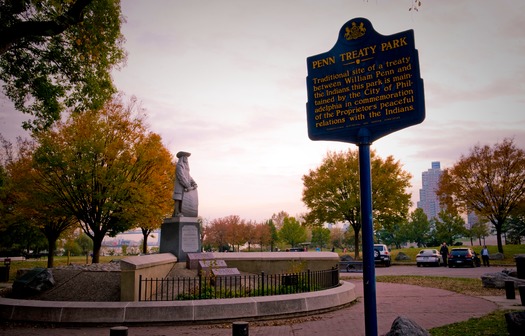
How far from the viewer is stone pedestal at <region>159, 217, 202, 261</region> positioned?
14771 mm

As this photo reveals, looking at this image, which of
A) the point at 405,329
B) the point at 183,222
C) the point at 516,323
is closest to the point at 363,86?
the point at 405,329

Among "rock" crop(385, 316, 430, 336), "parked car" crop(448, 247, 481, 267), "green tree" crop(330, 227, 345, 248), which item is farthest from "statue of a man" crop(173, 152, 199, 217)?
"green tree" crop(330, 227, 345, 248)

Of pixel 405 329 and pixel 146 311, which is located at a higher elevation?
pixel 405 329

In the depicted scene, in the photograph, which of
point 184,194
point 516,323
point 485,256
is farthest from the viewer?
point 485,256

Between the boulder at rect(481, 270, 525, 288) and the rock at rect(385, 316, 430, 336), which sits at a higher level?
the rock at rect(385, 316, 430, 336)

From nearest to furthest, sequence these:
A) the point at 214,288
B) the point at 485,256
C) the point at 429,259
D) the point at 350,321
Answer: the point at 350,321
the point at 214,288
the point at 485,256
the point at 429,259

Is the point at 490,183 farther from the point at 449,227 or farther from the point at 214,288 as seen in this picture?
the point at 449,227

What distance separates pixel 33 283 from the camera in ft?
39.4

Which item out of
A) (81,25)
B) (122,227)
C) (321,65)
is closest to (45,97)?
(81,25)

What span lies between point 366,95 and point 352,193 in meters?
31.6

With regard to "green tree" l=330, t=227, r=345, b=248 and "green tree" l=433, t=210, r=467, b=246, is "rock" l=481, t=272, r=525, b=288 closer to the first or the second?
"green tree" l=433, t=210, r=467, b=246

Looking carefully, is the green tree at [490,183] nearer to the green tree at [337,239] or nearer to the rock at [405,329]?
the rock at [405,329]

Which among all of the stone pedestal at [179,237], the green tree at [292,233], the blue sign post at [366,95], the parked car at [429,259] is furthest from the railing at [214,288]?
the green tree at [292,233]

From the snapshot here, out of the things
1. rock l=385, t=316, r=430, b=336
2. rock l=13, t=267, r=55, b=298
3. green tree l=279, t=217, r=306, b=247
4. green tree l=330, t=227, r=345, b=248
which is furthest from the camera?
green tree l=330, t=227, r=345, b=248
